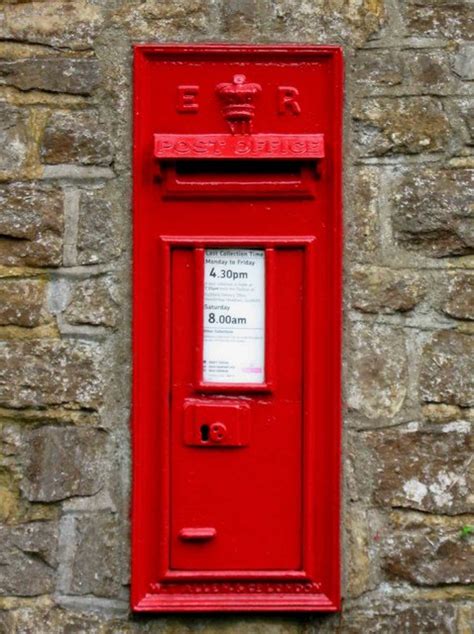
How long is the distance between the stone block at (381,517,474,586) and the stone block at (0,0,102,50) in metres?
1.52

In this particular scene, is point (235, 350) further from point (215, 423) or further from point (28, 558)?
point (28, 558)

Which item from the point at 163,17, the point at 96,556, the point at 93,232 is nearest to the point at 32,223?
the point at 93,232

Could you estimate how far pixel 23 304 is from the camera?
258cm

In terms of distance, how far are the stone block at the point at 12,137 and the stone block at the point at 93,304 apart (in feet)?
1.17

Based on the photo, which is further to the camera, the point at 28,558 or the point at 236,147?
the point at 28,558

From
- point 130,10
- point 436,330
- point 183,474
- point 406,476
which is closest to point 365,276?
point 436,330

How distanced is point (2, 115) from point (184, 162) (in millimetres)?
510

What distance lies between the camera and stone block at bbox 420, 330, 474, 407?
258 cm

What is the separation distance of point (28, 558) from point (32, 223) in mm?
865

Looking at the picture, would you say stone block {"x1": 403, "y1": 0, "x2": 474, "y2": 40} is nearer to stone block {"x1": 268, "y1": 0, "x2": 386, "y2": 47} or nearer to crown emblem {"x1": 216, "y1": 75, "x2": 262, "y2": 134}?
stone block {"x1": 268, "y1": 0, "x2": 386, "y2": 47}

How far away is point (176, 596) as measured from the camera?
2527 mm

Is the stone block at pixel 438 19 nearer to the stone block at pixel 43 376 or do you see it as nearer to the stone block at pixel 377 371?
the stone block at pixel 377 371

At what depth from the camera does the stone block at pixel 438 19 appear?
2.62 metres

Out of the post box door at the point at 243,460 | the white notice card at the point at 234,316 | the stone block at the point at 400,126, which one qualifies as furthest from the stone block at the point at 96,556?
the stone block at the point at 400,126
